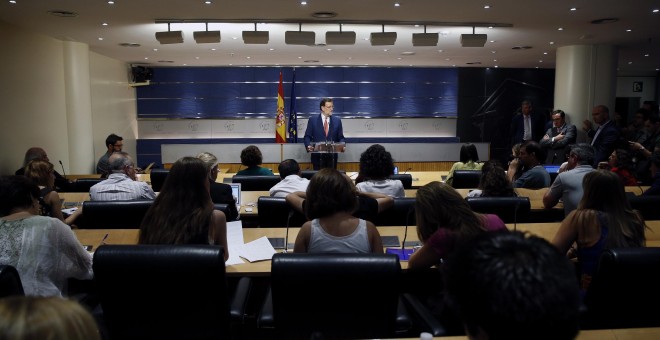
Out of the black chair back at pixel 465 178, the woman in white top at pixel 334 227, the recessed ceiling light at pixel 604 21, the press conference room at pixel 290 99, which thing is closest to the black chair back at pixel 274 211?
the press conference room at pixel 290 99

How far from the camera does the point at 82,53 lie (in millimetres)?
9102

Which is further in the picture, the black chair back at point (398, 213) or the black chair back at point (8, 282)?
the black chair back at point (398, 213)

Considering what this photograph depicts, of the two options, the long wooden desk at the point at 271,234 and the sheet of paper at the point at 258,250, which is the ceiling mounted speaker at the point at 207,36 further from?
the sheet of paper at the point at 258,250

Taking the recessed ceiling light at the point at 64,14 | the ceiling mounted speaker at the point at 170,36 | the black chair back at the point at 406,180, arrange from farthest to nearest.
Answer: the ceiling mounted speaker at the point at 170,36 < the recessed ceiling light at the point at 64,14 < the black chair back at the point at 406,180

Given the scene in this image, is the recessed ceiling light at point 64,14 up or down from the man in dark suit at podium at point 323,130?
up

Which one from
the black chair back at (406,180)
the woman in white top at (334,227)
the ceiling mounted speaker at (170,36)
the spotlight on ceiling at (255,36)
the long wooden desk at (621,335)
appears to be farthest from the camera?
the spotlight on ceiling at (255,36)

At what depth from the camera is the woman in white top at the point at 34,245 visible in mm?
2373

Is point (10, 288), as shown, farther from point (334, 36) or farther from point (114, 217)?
point (334, 36)

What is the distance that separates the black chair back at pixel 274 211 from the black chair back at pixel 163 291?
Result: 1796mm

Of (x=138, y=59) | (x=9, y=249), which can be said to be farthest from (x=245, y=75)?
(x=9, y=249)

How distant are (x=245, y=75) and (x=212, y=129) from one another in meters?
1.65

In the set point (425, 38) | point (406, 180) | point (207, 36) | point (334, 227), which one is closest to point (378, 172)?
point (406, 180)

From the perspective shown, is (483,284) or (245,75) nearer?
(483,284)

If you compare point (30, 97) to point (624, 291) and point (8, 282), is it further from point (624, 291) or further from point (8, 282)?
point (624, 291)
